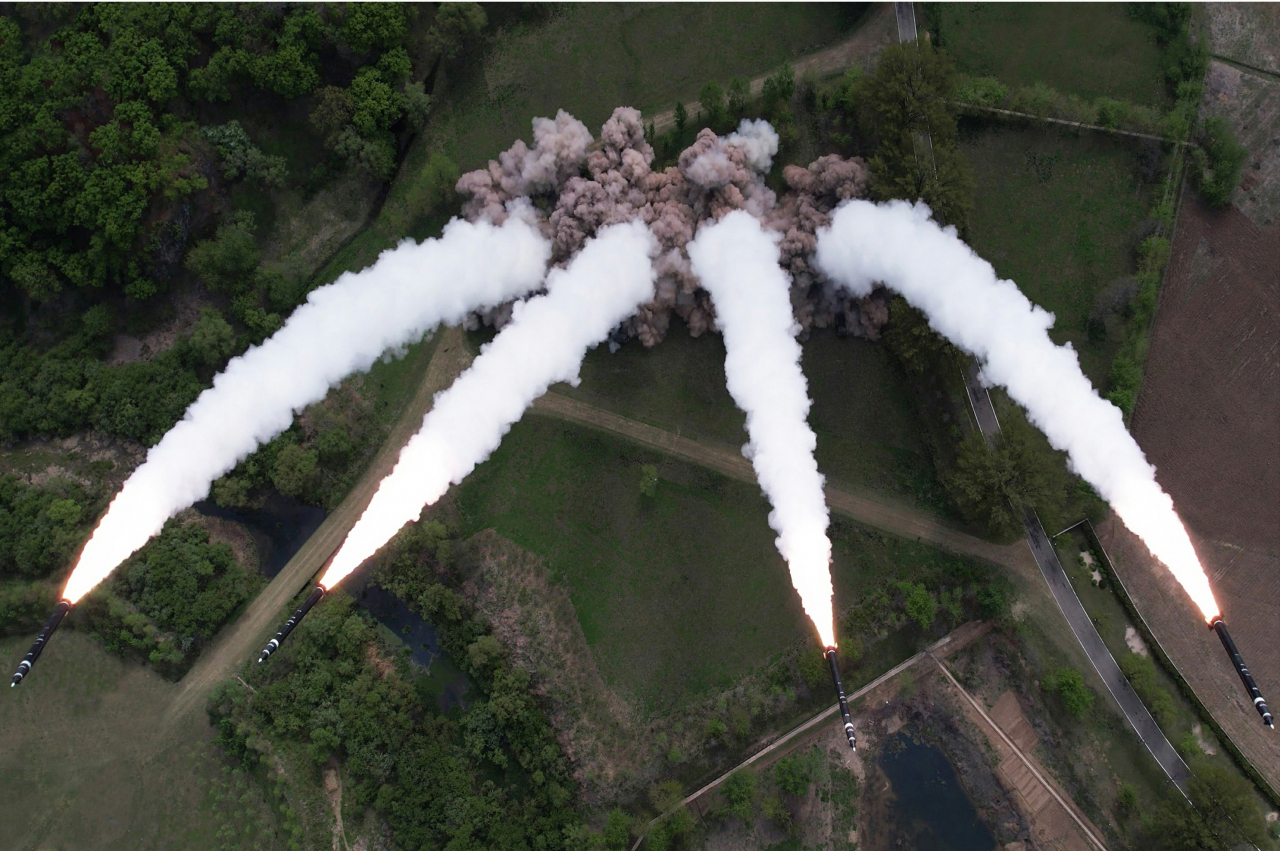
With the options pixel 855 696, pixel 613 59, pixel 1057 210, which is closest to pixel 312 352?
pixel 613 59

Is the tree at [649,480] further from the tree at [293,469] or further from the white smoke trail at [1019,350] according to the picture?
the tree at [293,469]

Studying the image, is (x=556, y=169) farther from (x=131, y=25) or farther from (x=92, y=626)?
(x=92, y=626)

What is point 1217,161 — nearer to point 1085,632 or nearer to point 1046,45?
point 1046,45

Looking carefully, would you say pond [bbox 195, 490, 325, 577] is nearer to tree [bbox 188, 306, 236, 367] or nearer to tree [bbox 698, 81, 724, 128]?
tree [bbox 188, 306, 236, 367]

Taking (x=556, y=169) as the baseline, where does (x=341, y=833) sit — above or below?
below

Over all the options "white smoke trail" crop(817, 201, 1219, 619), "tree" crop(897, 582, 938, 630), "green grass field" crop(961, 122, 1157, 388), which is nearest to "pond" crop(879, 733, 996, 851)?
"tree" crop(897, 582, 938, 630)

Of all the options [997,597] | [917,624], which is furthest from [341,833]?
[997,597]
